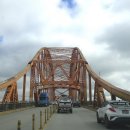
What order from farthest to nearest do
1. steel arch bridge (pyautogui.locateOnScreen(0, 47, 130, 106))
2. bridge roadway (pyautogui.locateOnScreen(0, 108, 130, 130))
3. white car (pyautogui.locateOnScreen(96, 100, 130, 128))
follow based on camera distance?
1. steel arch bridge (pyautogui.locateOnScreen(0, 47, 130, 106))
2. bridge roadway (pyautogui.locateOnScreen(0, 108, 130, 130))
3. white car (pyautogui.locateOnScreen(96, 100, 130, 128))

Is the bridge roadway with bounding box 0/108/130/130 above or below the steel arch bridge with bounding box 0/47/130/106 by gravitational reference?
below

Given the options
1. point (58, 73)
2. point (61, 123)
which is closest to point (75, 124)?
point (61, 123)

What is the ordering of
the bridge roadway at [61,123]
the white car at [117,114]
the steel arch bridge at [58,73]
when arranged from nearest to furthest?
1. the white car at [117,114]
2. the bridge roadway at [61,123]
3. the steel arch bridge at [58,73]

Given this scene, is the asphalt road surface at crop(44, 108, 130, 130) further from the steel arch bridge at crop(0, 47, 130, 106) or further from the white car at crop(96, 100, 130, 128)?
the steel arch bridge at crop(0, 47, 130, 106)

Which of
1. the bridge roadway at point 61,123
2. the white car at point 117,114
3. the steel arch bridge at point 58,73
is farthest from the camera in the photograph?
the steel arch bridge at point 58,73

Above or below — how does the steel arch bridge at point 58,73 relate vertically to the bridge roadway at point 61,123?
above

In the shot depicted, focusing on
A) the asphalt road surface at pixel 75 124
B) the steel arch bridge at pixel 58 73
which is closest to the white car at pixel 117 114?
the asphalt road surface at pixel 75 124

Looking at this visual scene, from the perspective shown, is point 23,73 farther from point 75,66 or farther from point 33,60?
point 75,66

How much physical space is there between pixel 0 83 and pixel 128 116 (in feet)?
153

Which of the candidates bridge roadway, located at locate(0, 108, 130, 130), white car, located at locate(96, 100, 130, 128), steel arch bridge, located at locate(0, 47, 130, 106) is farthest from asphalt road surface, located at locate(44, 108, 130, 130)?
steel arch bridge, located at locate(0, 47, 130, 106)

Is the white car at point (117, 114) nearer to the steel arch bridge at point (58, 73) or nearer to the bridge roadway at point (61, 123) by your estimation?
the bridge roadway at point (61, 123)

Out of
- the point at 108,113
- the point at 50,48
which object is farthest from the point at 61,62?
the point at 108,113

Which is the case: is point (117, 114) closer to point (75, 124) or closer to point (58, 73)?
point (75, 124)

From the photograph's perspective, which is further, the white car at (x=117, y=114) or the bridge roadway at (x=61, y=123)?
the bridge roadway at (x=61, y=123)
